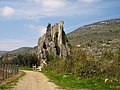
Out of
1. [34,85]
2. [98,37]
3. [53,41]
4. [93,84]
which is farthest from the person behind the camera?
[98,37]

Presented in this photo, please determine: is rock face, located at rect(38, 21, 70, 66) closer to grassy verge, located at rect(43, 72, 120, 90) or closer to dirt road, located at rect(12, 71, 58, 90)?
dirt road, located at rect(12, 71, 58, 90)

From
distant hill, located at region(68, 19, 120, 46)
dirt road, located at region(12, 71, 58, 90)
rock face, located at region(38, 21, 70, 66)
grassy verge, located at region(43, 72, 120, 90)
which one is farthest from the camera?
distant hill, located at region(68, 19, 120, 46)

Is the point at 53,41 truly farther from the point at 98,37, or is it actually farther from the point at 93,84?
the point at 93,84

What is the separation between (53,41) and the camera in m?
104

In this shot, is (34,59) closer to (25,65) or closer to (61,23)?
(25,65)

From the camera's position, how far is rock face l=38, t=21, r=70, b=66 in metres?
93.7

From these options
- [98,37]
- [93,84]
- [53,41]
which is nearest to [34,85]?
[93,84]

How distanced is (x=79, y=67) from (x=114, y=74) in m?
6.92

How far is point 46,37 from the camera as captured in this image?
4365 inches

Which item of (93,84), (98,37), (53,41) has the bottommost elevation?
(93,84)

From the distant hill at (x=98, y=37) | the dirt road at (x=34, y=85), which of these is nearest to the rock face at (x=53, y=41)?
the distant hill at (x=98, y=37)

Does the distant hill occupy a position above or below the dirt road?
above

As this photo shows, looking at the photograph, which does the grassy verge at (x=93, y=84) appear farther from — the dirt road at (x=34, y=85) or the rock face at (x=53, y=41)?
the rock face at (x=53, y=41)

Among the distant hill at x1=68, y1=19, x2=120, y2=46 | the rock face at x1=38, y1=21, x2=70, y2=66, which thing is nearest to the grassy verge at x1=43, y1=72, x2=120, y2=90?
the rock face at x1=38, y1=21, x2=70, y2=66
